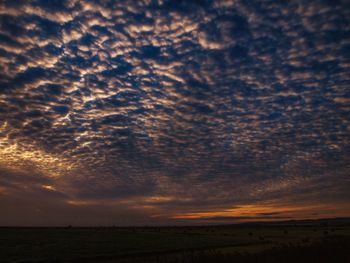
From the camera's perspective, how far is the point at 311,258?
1816cm

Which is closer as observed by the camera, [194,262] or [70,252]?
[194,262]

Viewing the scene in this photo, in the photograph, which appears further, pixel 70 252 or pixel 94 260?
pixel 70 252

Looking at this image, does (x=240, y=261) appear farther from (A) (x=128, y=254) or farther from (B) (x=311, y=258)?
(A) (x=128, y=254)

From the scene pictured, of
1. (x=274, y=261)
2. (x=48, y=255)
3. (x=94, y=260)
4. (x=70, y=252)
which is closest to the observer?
(x=274, y=261)

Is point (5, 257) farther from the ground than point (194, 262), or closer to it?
farther from the ground

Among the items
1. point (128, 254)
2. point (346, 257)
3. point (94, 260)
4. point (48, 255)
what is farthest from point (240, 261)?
point (48, 255)

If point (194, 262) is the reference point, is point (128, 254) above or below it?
above

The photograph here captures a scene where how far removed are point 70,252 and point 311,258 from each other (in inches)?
967

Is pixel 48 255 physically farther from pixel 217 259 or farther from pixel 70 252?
pixel 217 259

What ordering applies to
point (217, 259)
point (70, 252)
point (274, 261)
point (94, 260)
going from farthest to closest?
point (70, 252), point (94, 260), point (217, 259), point (274, 261)

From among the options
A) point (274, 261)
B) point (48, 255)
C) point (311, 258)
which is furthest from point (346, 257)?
point (48, 255)

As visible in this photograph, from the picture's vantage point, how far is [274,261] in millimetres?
17359

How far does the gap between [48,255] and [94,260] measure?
5864 mm

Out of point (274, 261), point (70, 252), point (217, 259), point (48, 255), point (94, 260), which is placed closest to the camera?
point (274, 261)
